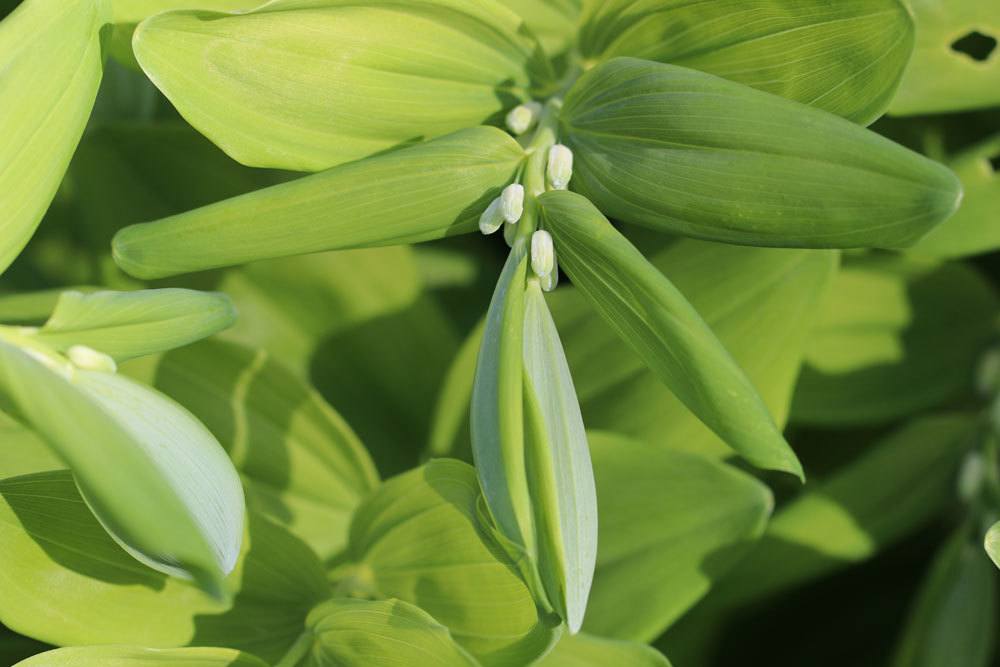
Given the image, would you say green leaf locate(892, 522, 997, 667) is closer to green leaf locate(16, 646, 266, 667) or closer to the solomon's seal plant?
the solomon's seal plant

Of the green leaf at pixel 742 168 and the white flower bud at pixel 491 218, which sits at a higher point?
the green leaf at pixel 742 168

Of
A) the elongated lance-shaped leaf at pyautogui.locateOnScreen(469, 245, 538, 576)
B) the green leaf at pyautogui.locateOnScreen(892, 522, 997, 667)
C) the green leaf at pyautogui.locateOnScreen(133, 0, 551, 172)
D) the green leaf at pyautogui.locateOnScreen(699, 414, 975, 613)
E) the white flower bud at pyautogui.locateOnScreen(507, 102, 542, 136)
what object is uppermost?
the green leaf at pyautogui.locateOnScreen(133, 0, 551, 172)

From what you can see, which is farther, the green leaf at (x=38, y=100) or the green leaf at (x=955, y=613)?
→ the green leaf at (x=955, y=613)

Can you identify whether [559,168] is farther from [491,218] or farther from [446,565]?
[446,565]

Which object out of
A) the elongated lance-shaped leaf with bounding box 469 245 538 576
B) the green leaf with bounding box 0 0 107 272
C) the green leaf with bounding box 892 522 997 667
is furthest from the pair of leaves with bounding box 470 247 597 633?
the green leaf with bounding box 892 522 997 667

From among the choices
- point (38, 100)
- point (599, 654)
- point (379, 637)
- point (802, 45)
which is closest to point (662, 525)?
point (599, 654)

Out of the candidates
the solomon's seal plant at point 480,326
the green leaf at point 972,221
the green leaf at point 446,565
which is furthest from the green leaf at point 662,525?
the green leaf at point 972,221

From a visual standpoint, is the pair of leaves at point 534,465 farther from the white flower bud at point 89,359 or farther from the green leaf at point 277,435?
the green leaf at point 277,435
